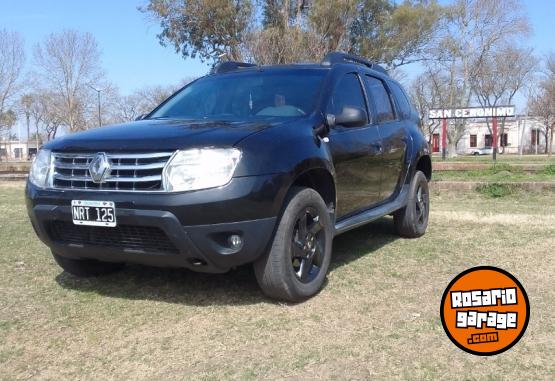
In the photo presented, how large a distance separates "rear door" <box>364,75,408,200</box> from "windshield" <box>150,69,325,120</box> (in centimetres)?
96

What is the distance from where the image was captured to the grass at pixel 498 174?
11.0 metres

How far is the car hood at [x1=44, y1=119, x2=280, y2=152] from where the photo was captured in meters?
3.28

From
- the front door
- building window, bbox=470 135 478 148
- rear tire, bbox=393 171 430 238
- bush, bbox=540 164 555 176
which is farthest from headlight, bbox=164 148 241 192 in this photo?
building window, bbox=470 135 478 148

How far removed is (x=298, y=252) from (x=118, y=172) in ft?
4.15

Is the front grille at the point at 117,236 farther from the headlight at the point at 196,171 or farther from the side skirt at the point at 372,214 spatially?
the side skirt at the point at 372,214

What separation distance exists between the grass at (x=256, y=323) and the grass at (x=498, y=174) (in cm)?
598

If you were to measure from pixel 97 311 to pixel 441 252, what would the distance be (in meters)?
3.12

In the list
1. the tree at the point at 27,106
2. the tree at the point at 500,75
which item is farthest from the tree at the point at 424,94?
the tree at the point at 27,106

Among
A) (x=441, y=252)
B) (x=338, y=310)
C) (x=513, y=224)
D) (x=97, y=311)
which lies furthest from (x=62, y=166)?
(x=513, y=224)

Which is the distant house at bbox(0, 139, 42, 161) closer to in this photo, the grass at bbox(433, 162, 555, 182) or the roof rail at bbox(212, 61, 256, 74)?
the grass at bbox(433, 162, 555, 182)

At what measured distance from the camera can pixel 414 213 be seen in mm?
5891

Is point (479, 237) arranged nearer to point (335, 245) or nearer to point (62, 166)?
point (335, 245)

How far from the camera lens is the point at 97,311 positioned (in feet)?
11.8

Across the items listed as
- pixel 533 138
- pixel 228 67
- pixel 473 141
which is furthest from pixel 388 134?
pixel 473 141
